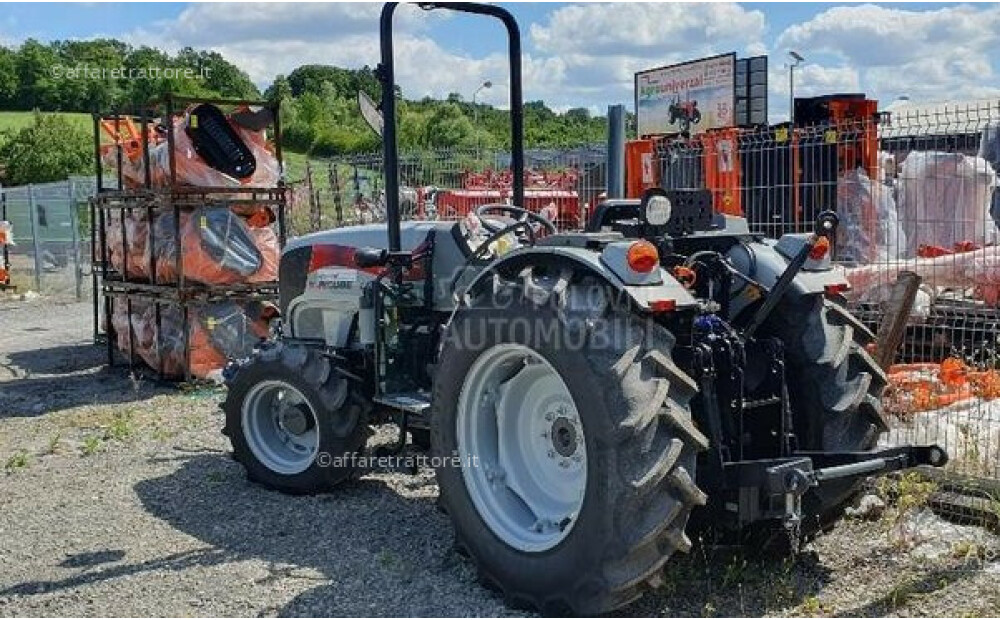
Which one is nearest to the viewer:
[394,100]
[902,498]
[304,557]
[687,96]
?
[304,557]

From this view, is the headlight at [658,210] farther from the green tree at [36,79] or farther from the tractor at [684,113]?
the green tree at [36,79]

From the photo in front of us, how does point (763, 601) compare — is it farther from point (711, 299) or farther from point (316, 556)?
point (316, 556)

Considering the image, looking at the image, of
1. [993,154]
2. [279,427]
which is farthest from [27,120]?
[279,427]

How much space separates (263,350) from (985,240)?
526cm

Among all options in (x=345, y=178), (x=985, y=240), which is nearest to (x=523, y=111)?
(x=985, y=240)

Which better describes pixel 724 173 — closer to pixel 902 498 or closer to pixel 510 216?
pixel 510 216

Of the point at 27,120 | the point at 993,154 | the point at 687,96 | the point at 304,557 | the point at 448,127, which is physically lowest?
the point at 304,557

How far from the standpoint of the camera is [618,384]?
3773 millimetres

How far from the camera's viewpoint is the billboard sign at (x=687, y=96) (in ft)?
67.7

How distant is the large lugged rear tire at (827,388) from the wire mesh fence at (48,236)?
15.2 m

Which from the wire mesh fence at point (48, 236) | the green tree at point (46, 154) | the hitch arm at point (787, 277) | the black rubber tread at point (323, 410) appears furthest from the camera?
the green tree at point (46, 154)

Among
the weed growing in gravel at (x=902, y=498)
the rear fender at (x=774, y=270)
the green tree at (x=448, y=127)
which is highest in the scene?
the green tree at (x=448, y=127)

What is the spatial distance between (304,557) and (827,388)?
2.49 m

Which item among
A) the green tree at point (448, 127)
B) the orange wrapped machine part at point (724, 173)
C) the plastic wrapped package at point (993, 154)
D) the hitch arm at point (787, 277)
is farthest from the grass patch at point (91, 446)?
the green tree at point (448, 127)
